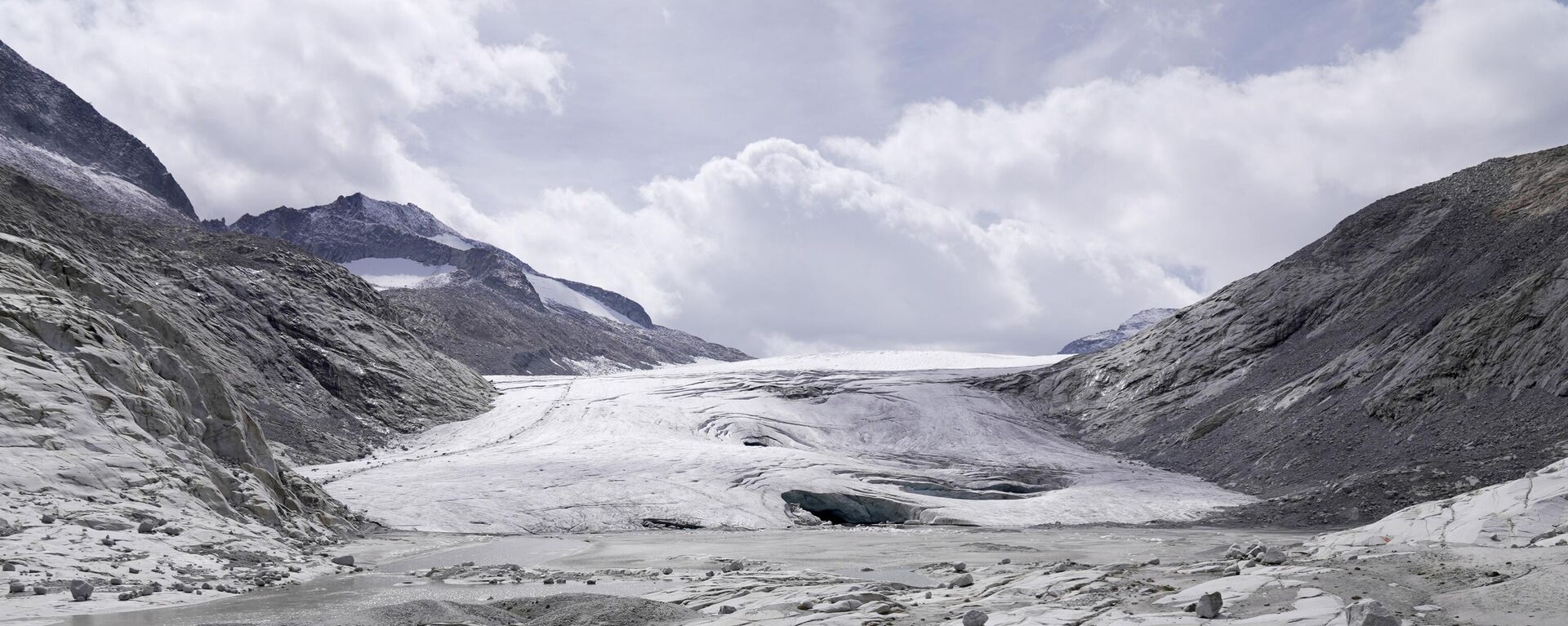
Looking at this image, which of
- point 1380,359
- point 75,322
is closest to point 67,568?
point 75,322

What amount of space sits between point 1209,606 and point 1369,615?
1.60 meters

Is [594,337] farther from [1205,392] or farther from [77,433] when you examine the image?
[77,433]

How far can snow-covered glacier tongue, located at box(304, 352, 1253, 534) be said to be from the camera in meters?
34.0

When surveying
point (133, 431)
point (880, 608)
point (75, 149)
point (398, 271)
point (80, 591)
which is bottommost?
point (880, 608)

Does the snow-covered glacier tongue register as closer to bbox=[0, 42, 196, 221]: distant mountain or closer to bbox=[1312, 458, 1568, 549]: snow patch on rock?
bbox=[1312, 458, 1568, 549]: snow patch on rock

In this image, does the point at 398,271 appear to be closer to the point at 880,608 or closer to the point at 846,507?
the point at 846,507

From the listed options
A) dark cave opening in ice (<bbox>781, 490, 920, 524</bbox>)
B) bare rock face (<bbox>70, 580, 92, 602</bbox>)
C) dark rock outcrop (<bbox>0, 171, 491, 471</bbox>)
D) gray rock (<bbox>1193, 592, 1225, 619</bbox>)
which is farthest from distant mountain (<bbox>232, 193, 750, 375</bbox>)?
gray rock (<bbox>1193, 592, 1225, 619</bbox>)

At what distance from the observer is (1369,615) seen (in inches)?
279

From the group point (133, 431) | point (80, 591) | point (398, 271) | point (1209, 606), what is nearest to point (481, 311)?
point (398, 271)

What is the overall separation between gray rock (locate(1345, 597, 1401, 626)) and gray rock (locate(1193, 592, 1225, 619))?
118cm

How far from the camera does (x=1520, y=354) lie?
35062mm

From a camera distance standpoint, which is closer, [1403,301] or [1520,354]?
[1520,354]

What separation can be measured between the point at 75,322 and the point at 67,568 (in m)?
9.91

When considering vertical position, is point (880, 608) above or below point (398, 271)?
below
